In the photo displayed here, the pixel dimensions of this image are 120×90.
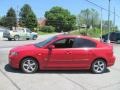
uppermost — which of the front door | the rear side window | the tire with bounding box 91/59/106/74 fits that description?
the rear side window

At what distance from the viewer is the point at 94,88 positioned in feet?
30.6

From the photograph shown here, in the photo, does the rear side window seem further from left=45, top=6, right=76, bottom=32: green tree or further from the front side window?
left=45, top=6, right=76, bottom=32: green tree

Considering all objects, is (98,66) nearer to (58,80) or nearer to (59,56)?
(59,56)

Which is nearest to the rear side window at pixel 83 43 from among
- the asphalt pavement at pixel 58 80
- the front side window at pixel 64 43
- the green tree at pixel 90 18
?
the front side window at pixel 64 43

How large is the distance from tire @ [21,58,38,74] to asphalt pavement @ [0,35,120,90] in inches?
7.5

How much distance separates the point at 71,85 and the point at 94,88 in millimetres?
705

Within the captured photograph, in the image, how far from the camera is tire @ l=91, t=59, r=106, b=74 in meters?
11.9

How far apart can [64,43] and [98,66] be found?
59.5 inches

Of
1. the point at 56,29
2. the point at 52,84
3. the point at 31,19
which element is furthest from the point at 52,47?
the point at 56,29

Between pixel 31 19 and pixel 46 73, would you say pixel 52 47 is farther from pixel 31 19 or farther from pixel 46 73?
pixel 31 19

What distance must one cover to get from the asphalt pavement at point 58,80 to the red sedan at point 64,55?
0.84 ft

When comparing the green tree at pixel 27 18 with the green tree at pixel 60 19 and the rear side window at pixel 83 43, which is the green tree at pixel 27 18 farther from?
the rear side window at pixel 83 43

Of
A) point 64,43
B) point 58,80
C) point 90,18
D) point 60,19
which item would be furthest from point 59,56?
point 90,18

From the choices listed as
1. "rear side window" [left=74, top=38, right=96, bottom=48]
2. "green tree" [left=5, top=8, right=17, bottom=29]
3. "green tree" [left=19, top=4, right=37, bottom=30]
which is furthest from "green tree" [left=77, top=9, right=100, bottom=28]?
"rear side window" [left=74, top=38, right=96, bottom=48]
